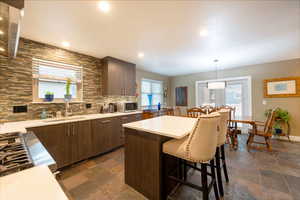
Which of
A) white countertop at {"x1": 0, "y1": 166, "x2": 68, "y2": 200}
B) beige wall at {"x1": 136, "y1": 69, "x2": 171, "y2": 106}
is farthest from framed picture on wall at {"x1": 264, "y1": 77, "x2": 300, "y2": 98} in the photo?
white countertop at {"x1": 0, "y1": 166, "x2": 68, "y2": 200}

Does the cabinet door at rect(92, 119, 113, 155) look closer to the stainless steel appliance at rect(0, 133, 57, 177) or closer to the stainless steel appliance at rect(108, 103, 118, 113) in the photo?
the stainless steel appliance at rect(108, 103, 118, 113)

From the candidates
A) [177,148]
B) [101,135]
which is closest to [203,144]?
[177,148]

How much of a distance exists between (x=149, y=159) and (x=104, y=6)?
2.03 metres

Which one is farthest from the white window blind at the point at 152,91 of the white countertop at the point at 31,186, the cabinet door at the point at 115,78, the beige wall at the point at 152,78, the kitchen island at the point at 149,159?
the white countertop at the point at 31,186

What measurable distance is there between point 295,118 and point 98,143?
5631mm

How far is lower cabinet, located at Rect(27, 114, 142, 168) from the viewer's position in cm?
211

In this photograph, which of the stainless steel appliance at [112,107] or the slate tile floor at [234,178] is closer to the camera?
the slate tile floor at [234,178]

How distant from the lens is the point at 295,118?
3.70m

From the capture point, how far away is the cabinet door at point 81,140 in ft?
7.83

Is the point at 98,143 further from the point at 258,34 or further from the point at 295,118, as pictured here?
the point at 295,118

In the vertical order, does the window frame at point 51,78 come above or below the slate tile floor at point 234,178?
above

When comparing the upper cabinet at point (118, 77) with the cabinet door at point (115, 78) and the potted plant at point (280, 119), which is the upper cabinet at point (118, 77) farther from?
the potted plant at point (280, 119)

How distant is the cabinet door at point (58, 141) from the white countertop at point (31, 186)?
183 cm

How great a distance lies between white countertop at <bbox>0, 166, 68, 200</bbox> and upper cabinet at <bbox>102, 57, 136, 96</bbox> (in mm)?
2874
